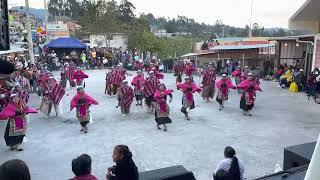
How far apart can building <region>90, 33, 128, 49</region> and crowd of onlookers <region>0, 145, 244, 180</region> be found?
3456 cm

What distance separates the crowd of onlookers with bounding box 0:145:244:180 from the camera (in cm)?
273

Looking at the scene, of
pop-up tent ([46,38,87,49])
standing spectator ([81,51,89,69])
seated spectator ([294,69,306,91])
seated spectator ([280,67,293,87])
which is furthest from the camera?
pop-up tent ([46,38,87,49])

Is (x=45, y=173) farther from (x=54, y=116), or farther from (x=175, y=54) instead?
(x=175, y=54)

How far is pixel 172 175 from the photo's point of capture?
5.37 m

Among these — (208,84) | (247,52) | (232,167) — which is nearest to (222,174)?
(232,167)

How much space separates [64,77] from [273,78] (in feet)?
40.5

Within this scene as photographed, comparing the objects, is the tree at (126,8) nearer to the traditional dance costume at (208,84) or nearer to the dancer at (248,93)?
the traditional dance costume at (208,84)

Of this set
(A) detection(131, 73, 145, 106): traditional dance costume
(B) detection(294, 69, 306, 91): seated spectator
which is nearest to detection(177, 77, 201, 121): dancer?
(A) detection(131, 73, 145, 106): traditional dance costume

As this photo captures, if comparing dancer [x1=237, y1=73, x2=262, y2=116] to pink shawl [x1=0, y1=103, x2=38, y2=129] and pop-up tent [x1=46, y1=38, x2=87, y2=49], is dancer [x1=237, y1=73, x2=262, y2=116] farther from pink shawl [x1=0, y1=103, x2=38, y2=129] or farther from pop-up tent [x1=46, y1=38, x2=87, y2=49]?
pop-up tent [x1=46, y1=38, x2=87, y2=49]

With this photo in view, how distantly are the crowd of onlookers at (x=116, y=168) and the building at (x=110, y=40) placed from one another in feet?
113

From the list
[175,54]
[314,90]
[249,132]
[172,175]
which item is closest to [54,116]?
[249,132]

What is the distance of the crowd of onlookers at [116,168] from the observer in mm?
2732

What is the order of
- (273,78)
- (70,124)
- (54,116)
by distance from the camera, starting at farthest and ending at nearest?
(273,78)
(54,116)
(70,124)

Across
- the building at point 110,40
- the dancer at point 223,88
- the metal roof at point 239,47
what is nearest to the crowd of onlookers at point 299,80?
the metal roof at point 239,47
